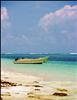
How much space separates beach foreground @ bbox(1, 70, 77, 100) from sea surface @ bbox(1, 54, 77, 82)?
0.12ft

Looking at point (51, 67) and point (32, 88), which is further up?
point (51, 67)

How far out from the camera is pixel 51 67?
76.4 inches

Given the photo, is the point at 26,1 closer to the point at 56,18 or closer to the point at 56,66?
the point at 56,18

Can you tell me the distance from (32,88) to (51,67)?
0.22m

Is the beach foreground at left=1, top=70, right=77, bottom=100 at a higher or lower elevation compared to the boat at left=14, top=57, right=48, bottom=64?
lower

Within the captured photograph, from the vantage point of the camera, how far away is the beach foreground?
1.89m

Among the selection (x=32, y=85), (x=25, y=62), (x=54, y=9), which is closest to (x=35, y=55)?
(x=25, y=62)

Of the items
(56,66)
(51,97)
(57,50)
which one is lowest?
(51,97)

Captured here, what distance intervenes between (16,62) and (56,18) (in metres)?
0.46

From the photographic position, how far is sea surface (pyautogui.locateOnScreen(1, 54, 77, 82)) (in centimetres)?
191

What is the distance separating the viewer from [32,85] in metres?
1.95

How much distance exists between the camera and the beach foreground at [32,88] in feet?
6.20

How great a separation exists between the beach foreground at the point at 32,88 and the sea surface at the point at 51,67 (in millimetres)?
37

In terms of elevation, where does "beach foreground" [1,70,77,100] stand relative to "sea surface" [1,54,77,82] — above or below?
below
